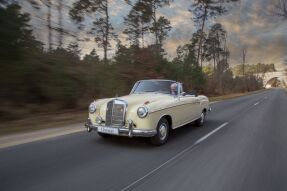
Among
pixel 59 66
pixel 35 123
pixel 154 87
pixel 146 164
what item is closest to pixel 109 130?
pixel 146 164

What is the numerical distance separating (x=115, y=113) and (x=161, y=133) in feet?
3.87

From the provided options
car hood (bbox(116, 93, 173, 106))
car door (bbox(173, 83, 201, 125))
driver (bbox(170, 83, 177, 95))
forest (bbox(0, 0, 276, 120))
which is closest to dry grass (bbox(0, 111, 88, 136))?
forest (bbox(0, 0, 276, 120))

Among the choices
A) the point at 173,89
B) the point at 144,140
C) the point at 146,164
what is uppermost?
the point at 173,89

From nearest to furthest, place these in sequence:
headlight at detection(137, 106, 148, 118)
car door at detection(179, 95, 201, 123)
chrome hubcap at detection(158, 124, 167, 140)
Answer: headlight at detection(137, 106, 148, 118)
chrome hubcap at detection(158, 124, 167, 140)
car door at detection(179, 95, 201, 123)

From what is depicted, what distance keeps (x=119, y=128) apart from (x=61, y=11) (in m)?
11.5

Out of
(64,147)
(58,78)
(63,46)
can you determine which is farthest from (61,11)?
(64,147)

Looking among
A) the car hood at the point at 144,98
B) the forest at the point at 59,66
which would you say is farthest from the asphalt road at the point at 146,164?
the forest at the point at 59,66

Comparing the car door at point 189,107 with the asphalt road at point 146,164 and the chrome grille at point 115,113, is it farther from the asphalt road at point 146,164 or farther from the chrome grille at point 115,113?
the chrome grille at point 115,113

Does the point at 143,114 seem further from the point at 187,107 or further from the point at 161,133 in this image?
the point at 187,107

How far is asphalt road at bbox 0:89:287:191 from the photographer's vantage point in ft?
17.0

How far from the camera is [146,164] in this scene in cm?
639

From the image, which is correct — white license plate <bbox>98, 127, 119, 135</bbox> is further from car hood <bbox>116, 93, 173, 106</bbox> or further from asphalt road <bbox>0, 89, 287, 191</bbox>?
car hood <bbox>116, 93, 173, 106</bbox>

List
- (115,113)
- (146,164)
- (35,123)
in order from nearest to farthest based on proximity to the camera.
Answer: (146,164) → (115,113) → (35,123)

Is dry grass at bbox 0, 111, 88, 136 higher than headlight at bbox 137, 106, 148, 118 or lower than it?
lower
